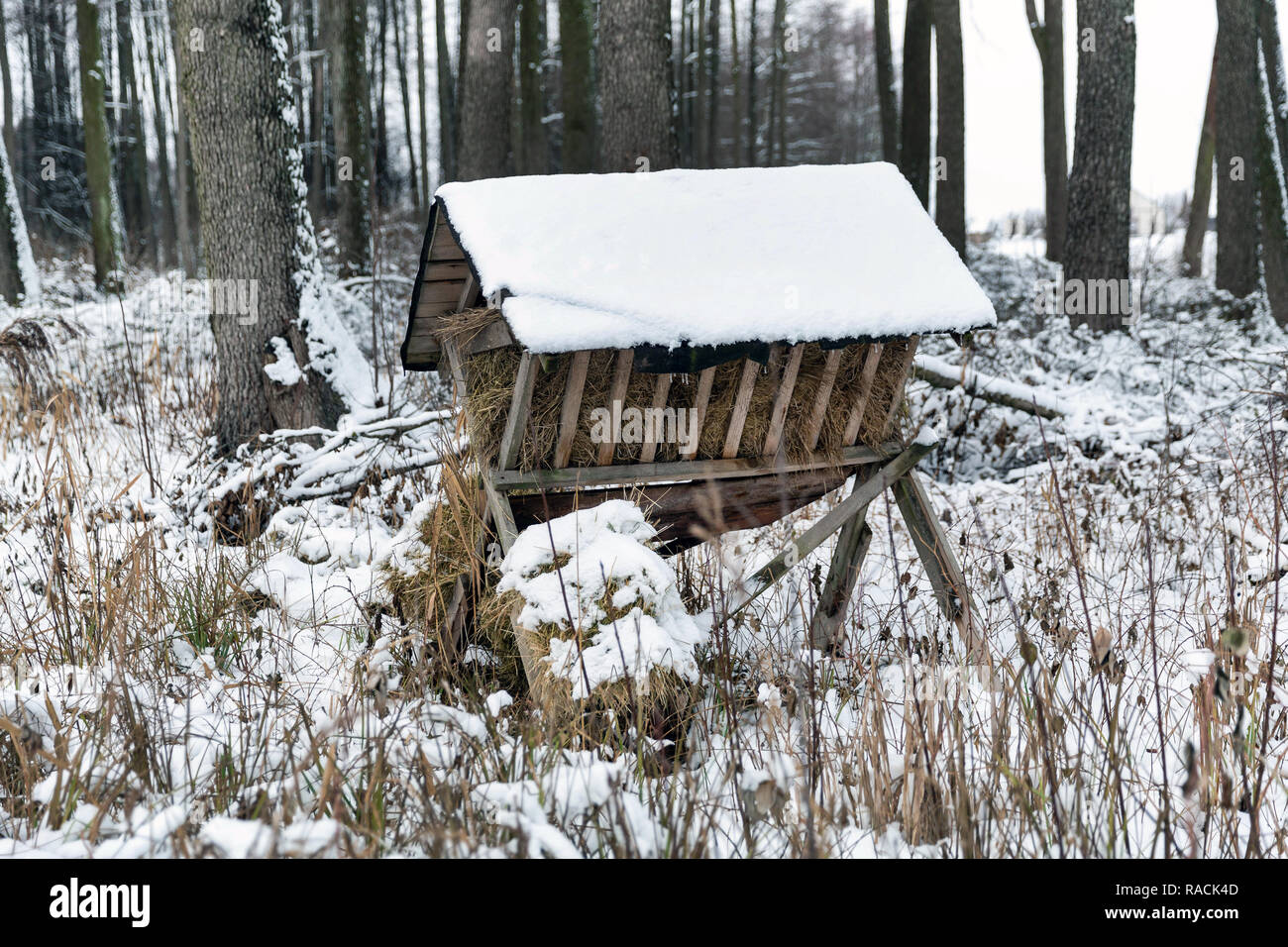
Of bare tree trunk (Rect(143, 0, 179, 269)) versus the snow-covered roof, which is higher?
bare tree trunk (Rect(143, 0, 179, 269))

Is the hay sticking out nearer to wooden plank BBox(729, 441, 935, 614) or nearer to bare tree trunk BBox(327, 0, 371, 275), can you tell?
wooden plank BBox(729, 441, 935, 614)

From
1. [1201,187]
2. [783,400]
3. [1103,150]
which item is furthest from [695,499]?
[1201,187]

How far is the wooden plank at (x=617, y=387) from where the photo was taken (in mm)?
3115

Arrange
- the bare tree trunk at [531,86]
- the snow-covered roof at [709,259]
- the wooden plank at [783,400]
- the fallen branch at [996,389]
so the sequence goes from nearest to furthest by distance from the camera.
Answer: the snow-covered roof at [709,259]
the wooden plank at [783,400]
the fallen branch at [996,389]
the bare tree trunk at [531,86]

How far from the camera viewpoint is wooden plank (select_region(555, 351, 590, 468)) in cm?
308

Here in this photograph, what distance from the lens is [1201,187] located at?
52.7ft

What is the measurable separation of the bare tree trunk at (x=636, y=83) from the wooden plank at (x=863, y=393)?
4445 millimetres

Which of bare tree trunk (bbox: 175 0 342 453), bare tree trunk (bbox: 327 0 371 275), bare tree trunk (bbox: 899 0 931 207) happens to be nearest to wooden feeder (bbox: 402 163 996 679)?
bare tree trunk (bbox: 175 0 342 453)

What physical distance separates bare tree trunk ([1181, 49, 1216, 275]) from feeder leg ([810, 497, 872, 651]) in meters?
14.0

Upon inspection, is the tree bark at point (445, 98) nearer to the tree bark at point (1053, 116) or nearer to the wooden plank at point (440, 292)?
the tree bark at point (1053, 116)

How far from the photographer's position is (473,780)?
2467 millimetres

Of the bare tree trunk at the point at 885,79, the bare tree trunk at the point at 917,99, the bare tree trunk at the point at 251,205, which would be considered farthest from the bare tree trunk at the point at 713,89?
the bare tree trunk at the point at 251,205
